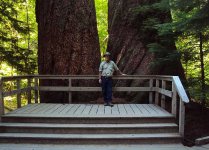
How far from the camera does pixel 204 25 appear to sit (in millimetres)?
6949

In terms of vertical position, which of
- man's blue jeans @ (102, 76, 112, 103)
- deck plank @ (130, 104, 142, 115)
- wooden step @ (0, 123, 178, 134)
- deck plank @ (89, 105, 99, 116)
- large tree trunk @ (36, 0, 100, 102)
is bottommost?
wooden step @ (0, 123, 178, 134)

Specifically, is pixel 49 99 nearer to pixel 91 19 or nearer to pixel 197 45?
pixel 91 19

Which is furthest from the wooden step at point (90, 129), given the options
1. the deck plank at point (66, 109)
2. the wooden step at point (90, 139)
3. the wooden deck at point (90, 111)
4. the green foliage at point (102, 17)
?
the green foliage at point (102, 17)

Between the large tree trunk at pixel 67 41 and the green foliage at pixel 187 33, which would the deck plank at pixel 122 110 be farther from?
the large tree trunk at pixel 67 41

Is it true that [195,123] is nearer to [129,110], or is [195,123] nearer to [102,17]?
[129,110]

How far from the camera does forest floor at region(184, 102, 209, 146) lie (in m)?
Result: 7.45

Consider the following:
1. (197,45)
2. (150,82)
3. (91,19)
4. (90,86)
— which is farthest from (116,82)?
(197,45)

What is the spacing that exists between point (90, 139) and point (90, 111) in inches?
58.1

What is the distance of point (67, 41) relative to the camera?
10172 mm

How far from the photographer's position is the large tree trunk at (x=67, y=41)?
10.1 m

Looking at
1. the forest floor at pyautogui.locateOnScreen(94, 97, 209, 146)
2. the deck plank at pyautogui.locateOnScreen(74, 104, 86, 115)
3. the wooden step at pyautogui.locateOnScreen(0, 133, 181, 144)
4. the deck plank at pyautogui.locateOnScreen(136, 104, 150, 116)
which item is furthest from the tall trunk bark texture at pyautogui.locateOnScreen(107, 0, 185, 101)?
the wooden step at pyautogui.locateOnScreen(0, 133, 181, 144)

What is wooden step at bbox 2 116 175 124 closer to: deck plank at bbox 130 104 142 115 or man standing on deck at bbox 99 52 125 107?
deck plank at bbox 130 104 142 115

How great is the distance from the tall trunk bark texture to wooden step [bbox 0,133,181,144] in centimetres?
319

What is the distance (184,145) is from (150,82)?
10.1 ft
